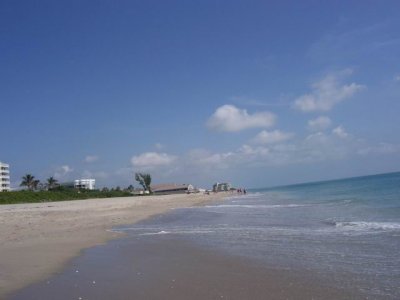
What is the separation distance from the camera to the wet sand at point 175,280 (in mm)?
7973

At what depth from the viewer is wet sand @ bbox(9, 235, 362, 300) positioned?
26.2ft

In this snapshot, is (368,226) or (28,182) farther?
(28,182)

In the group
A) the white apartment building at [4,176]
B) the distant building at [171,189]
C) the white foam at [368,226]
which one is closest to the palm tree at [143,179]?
the distant building at [171,189]

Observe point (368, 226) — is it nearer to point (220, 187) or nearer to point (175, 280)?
point (175, 280)

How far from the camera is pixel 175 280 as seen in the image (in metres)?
9.26

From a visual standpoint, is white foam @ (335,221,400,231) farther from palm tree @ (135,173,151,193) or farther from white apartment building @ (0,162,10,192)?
white apartment building @ (0,162,10,192)

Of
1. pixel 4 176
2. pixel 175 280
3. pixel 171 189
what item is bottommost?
pixel 175 280

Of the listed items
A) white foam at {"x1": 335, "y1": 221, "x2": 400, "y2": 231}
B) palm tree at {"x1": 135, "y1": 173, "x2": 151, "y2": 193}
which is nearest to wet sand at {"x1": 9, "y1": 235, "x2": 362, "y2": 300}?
white foam at {"x1": 335, "y1": 221, "x2": 400, "y2": 231}

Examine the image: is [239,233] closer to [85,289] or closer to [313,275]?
[313,275]

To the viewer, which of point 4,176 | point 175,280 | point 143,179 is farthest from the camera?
point 4,176

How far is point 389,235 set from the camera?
15203 mm

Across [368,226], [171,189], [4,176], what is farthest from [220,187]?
[368,226]

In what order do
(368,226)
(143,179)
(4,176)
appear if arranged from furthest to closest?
(4,176) < (143,179) < (368,226)

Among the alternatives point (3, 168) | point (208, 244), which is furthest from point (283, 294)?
point (3, 168)
